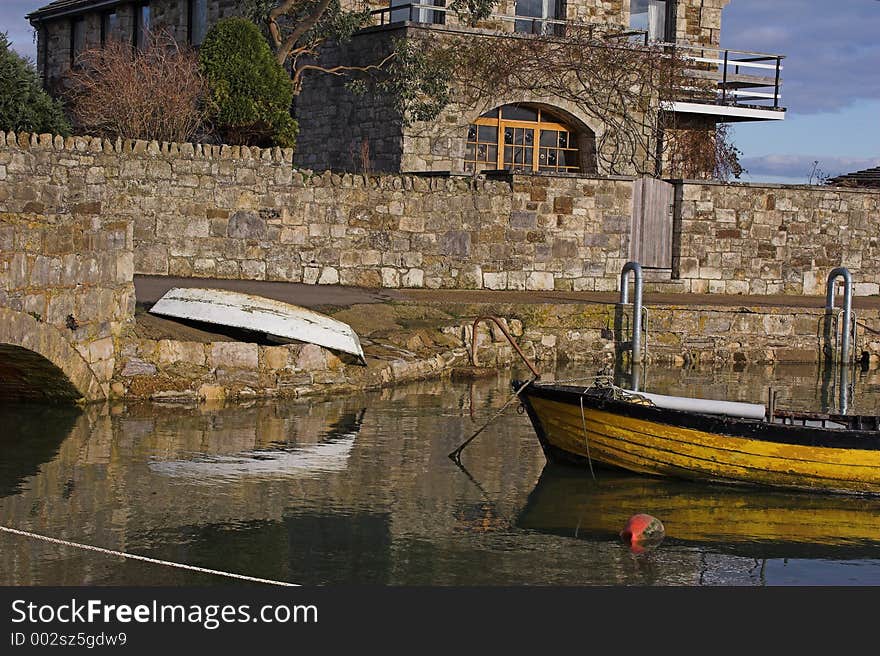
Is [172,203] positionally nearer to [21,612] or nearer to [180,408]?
[180,408]

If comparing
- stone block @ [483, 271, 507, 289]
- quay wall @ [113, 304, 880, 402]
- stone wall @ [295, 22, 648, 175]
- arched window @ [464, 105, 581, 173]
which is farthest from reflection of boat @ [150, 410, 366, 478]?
arched window @ [464, 105, 581, 173]

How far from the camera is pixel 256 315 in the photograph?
54.1ft

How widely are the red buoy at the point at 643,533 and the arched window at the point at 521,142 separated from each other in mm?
16863

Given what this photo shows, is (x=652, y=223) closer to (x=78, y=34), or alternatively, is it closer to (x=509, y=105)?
(x=509, y=105)

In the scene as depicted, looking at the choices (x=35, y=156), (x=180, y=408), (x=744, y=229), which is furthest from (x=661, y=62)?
(x=180, y=408)

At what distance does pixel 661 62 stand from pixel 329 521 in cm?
1926

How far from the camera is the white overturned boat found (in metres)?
16.5

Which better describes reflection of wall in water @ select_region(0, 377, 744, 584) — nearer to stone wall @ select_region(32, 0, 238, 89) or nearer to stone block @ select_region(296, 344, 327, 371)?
stone block @ select_region(296, 344, 327, 371)

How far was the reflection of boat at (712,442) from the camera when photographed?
39.5 feet

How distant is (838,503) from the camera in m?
12.1

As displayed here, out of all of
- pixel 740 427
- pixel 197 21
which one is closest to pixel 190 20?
pixel 197 21

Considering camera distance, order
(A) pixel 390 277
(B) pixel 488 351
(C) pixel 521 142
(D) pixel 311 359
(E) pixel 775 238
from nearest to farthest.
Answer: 1. (D) pixel 311 359
2. (B) pixel 488 351
3. (A) pixel 390 277
4. (E) pixel 775 238
5. (C) pixel 521 142

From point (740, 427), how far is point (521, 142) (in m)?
16.4

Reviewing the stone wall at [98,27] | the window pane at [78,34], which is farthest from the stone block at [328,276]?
the window pane at [78,34]
